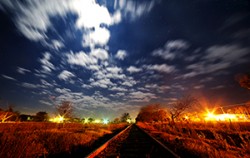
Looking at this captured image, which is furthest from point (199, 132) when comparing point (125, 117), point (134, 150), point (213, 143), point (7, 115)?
point (125, 117)

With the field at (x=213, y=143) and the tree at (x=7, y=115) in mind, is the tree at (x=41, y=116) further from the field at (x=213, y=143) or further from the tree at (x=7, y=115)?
the field at (x=213, y=143)

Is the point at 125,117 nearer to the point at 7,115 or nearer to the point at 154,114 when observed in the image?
the point at 154,114

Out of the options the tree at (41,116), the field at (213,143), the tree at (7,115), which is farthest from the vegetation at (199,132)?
the tree at (41,116)

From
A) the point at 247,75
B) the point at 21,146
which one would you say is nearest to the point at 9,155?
the point at 21,146

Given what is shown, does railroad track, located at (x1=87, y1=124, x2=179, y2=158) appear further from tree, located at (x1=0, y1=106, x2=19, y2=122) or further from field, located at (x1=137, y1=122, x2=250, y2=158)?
tree, located at (x1=0, y1=106, x2=19, y2=122)

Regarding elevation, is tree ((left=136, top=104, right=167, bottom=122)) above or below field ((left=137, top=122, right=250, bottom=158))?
above

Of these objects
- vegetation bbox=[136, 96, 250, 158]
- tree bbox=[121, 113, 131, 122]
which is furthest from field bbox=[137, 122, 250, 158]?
tree bbox=[121, 113, 131, 122]

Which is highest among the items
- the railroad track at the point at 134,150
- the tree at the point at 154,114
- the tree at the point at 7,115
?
the tree at the point at 154,114

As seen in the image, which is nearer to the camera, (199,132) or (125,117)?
(199,132)

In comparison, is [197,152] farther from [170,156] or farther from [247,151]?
[247,151]

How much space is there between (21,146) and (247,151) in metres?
7.67

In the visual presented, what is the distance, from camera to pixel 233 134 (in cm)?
1023

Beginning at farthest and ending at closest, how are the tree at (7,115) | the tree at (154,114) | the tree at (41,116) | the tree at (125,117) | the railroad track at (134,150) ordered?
the tree at (125,117) → the tree at (41,116) → the tree at (154,114) → the tree at (7,115) → the railroad track at (134,150)

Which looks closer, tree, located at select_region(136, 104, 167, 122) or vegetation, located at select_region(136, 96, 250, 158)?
vegetation, located at select_region(136, 96, 250, 158)
